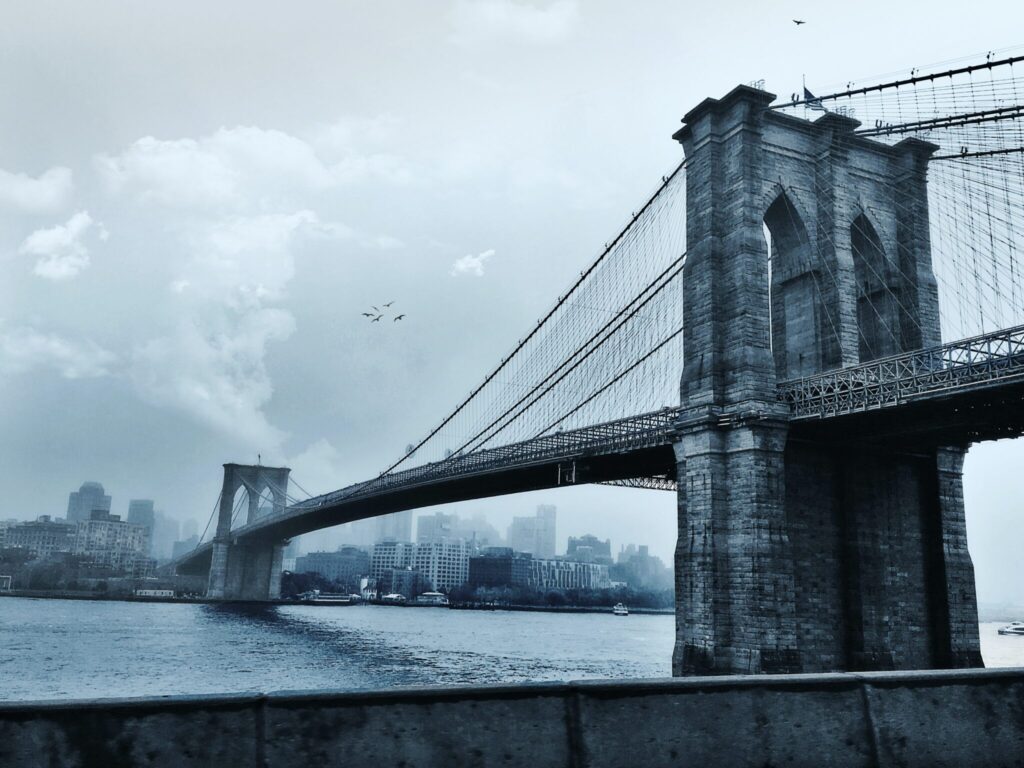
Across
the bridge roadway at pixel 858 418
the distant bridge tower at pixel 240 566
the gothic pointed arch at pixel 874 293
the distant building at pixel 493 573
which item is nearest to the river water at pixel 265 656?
the bridge roadway at pixel 858 418

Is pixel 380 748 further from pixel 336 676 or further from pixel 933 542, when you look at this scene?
pixel 336 676

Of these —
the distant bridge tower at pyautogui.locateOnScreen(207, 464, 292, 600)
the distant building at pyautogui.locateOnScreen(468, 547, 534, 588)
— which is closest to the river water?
the distant bridge tower at pyautogui.locateOnScreen(207, 464, 292, 600)

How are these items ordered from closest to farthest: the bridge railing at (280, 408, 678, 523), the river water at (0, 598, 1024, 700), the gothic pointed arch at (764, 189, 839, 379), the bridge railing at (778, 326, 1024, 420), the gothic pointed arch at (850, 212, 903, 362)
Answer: the bridge railing at (778, 326, 1024, 420)
the gothic pointed arch at (764, 189, 839, 379)
the gothic pointed arch at (850, 212, 903, 362)
the bridge railing at (280, 408, 678, 523)
the river water at (0, 598, 1024, 700)

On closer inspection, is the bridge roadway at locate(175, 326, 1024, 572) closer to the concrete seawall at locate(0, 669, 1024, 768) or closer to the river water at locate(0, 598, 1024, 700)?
the river water at locate(0, 598, 1024, 700)

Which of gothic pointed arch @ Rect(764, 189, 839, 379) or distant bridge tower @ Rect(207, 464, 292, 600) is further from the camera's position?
distant bridge tower @ Rect(207, 464, 292, 600)

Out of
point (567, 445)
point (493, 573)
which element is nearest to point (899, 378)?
point (567, 445)

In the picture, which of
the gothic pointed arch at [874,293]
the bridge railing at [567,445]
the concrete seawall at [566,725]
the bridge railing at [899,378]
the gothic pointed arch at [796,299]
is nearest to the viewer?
the concrete seawall at [566,725]

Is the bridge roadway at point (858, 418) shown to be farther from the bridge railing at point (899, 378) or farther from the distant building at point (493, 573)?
the distant building at point (493, 573)
